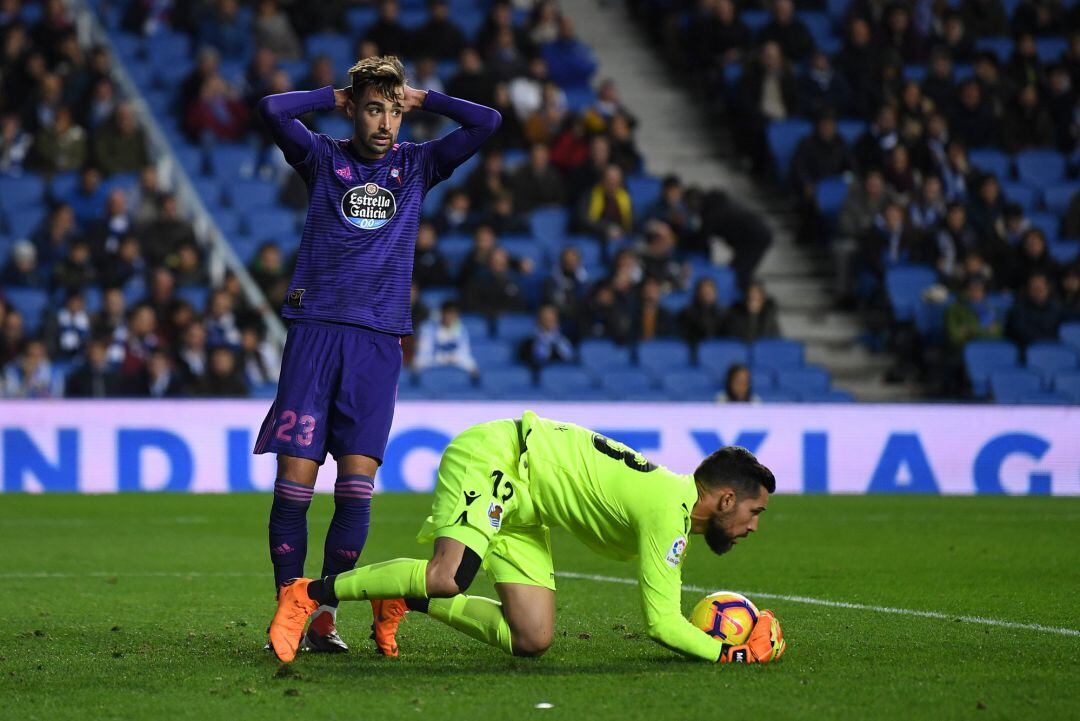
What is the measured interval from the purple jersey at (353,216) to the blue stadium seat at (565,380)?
9200 mm

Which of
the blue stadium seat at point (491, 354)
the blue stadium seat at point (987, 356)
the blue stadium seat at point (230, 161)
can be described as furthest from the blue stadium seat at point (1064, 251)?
the blue stadium seat at point (230, 161)

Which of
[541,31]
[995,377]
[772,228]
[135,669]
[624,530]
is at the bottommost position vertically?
[135,669]

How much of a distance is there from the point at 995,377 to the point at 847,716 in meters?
11.6

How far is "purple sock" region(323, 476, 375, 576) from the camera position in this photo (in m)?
5.93

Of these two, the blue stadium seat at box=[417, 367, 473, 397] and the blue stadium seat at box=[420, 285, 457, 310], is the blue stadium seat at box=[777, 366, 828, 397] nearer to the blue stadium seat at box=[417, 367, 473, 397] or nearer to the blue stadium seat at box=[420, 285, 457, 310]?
the blue stadium seat at box=[420, 285, 457, 310]

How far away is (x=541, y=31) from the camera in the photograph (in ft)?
64.9

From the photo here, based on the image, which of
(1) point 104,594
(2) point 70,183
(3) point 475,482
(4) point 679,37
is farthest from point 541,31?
(3) point 475,482

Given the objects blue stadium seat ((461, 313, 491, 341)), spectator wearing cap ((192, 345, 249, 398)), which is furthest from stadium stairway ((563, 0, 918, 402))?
spectator wearing cap ((192, 345, 249, 398))

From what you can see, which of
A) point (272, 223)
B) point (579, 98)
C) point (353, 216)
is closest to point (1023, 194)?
point (579, 98)

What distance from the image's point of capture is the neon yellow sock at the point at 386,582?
545 cm

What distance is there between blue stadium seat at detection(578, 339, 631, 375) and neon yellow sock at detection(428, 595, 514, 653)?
9.95m

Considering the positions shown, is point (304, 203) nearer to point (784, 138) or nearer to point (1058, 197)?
point (784, 138)

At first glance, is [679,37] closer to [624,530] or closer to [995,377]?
[995,377]

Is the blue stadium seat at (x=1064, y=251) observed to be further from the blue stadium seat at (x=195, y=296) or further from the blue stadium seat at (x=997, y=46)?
the blue stadium seat at (x=195, y=296)
